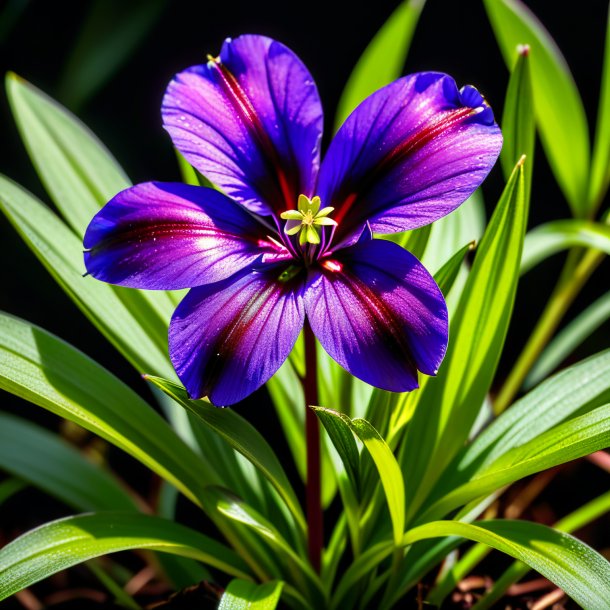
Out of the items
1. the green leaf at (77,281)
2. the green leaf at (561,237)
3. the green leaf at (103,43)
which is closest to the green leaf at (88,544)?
the green leaf at (77,281)

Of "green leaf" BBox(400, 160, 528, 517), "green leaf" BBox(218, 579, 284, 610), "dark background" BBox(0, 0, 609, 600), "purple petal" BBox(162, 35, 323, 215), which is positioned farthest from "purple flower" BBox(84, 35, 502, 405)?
"dark background" BBox(0, 0, 609, 600)

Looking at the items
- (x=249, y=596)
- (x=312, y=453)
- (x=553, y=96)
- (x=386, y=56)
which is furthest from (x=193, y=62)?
(x=249, y=596)

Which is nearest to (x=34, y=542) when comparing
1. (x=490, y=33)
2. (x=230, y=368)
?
(x=230, y=368)

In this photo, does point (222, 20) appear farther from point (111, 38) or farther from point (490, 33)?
point (490, 33)

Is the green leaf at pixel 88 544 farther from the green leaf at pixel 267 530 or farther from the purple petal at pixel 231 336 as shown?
the purple petal at pixel 231 336

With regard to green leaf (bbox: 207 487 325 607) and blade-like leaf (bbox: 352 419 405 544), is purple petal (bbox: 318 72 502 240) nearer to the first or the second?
blade-like leaf (bbox: 352 419 405 544)
